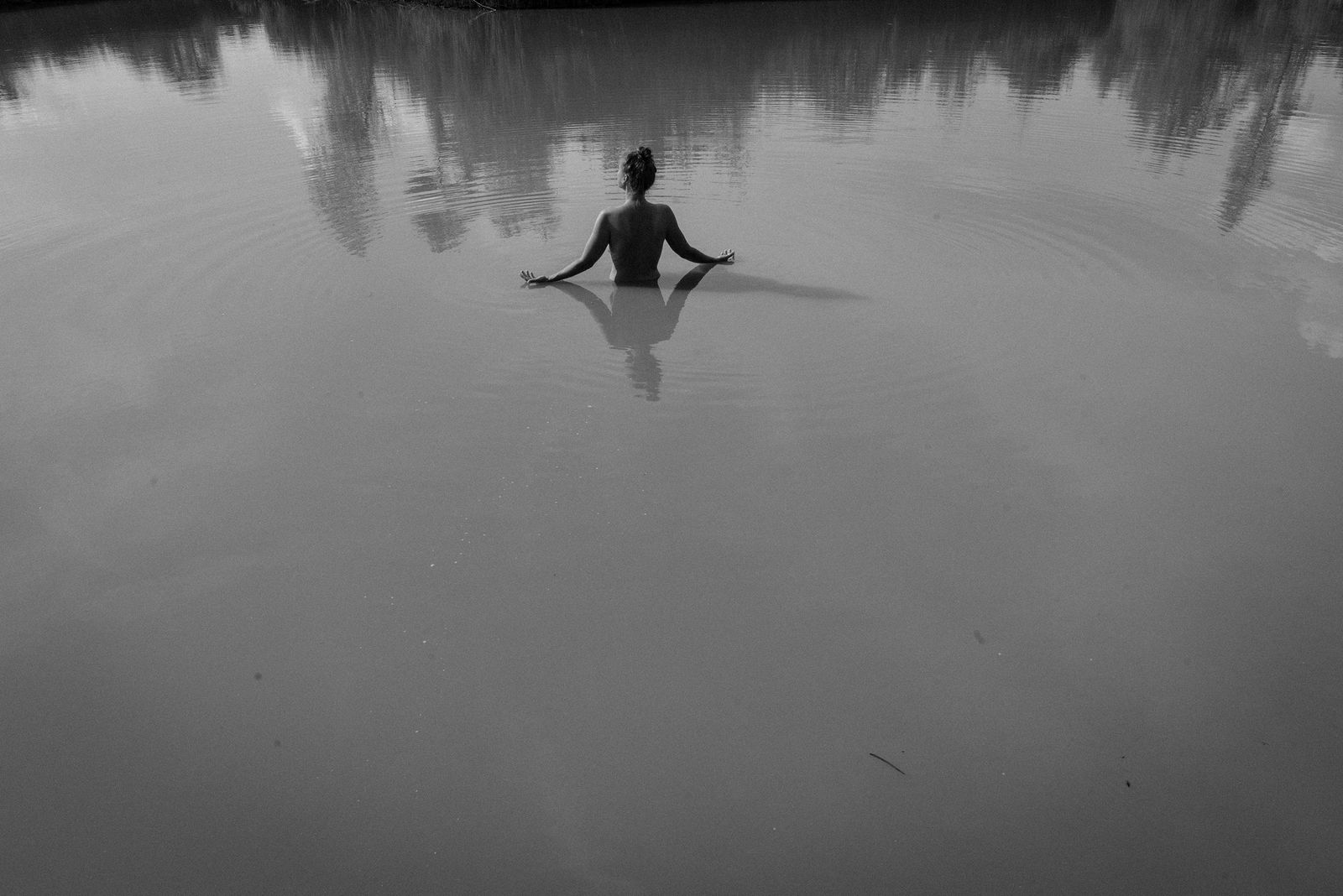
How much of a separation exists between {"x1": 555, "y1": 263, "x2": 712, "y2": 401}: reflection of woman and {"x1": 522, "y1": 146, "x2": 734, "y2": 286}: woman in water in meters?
0.13

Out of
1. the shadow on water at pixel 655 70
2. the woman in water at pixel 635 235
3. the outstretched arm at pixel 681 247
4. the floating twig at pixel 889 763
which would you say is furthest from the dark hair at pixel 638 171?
the floating twig at pixel 889 763

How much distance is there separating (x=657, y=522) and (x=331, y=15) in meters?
28.0

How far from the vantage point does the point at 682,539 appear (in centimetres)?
353

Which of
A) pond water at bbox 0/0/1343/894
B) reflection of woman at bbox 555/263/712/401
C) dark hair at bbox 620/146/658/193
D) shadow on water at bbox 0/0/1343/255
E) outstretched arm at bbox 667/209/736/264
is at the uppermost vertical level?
dark hair at bbox 620/146/658/193

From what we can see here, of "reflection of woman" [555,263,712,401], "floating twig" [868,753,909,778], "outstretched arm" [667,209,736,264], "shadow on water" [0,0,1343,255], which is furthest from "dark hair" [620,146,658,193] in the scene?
"floating twig" [868,753,909,778]

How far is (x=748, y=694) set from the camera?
2848 millimetres

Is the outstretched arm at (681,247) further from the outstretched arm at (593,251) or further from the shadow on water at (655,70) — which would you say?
the shadow on water at (655,70)

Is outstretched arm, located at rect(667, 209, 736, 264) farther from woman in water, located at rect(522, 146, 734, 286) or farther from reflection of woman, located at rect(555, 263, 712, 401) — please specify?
reflection of woman, located at rect(555, 263, 712, 401)

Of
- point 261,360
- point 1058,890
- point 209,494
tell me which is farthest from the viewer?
point 261,360

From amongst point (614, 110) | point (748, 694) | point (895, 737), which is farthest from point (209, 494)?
point (614, 110)

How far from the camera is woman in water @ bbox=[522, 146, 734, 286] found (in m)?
5.48

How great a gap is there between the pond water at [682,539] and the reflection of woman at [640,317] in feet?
0.12

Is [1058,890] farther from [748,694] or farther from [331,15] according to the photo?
[331,15]

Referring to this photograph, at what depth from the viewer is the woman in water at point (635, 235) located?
5.48 metres
